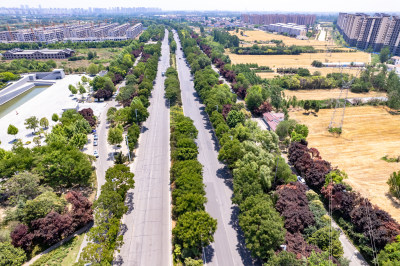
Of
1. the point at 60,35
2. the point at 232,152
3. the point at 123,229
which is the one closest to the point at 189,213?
the point at 123,229

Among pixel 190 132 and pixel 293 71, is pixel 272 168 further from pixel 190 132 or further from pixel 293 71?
pixel 293 71

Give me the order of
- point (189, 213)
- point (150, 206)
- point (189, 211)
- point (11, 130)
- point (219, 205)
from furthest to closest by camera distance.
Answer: point (11, 130) < point (219, 205) < point (150, 206) < point (189, 211) < point (189, 213)

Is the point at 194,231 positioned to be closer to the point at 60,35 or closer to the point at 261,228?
the point at 261,228

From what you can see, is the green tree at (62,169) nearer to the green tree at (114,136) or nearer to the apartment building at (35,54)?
the green tree at (114,136)

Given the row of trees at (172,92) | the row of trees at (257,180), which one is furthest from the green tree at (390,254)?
the row of trees at (172,92)

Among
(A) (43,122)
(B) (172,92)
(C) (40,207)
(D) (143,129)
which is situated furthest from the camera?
(B) (172,92)

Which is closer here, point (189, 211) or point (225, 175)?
point (189, 211)

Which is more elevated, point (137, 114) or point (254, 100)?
point (254, 100)

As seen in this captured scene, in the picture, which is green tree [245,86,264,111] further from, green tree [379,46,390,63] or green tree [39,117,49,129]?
green tree [379,46,390,63]
